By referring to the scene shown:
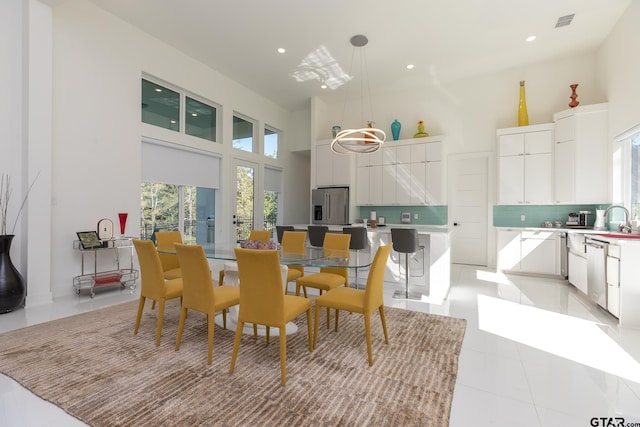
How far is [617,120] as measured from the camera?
14.0 ft

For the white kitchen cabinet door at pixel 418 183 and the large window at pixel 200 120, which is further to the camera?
the white kitchen cabinet door at pixel 418 183

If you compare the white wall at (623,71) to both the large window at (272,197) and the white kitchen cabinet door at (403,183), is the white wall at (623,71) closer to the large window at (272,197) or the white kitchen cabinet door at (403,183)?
the white kitchen cabinet door at (403,183)

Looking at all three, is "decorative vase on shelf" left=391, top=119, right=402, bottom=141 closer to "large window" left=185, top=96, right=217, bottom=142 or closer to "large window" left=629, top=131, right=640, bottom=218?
"large window" left=629, top=131, right=640, bottom=218

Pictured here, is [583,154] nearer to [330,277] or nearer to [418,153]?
[418,153]

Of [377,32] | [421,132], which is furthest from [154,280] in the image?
[421,132]

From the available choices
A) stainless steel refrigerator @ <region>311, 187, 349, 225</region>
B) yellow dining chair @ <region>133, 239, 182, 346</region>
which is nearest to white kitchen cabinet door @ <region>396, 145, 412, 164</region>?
stainless steel refrigerator @ <region>311, 187, 349, 225</region>

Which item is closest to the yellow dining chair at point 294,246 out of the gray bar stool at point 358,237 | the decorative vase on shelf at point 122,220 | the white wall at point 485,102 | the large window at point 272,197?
the gray bar stool at point 358,237

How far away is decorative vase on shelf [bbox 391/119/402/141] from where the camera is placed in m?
6.39

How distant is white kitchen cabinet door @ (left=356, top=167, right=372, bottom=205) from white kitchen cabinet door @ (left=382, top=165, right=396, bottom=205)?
0.34 m

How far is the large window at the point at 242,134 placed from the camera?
640 cm

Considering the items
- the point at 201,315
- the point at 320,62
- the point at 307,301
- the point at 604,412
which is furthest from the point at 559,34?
the point at 201,315

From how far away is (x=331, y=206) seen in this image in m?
6.64

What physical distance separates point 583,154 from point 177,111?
6.72 meters

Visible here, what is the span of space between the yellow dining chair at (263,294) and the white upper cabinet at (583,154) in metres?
5.27
